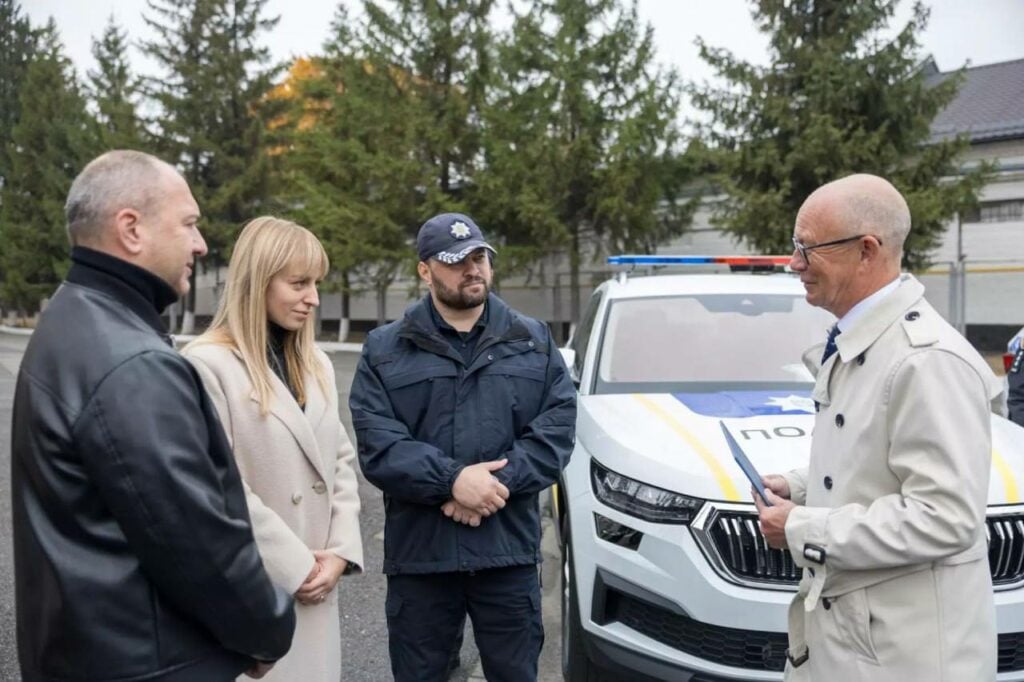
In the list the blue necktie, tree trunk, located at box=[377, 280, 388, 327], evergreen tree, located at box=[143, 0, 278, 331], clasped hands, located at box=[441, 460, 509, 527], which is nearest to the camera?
the blue necktie

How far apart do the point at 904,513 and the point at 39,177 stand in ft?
152

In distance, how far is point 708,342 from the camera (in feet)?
14.7

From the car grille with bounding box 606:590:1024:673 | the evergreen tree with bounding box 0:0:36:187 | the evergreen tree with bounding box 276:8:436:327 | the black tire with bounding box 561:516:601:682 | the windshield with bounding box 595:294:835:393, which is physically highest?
the evergreen tree with bounding box 0:0:36:187

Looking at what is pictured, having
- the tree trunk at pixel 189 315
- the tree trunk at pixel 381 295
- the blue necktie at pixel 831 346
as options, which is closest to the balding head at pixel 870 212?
the blue necktie at pixel 831 346

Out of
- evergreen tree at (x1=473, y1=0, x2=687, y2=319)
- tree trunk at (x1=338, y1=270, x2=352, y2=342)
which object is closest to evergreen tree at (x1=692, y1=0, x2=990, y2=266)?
evergreen tree at (x1=473, y1=0, x2=687, y2=319)

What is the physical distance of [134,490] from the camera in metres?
1.54

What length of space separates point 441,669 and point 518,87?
20671 mm

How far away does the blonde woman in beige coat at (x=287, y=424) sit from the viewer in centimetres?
244

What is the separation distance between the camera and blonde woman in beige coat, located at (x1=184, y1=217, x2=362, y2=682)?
8.02 ft

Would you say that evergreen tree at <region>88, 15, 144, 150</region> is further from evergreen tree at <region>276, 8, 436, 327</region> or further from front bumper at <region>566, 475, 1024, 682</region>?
front bumper at <region>566, 475, 1024, 682</region>

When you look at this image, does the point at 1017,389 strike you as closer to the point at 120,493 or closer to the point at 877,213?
the point at 877,213

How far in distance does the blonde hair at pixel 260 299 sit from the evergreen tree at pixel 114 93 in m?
30.3

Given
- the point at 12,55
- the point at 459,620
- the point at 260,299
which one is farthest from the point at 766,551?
the point at 12,55

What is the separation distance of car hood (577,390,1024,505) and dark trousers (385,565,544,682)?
2.10 feet
